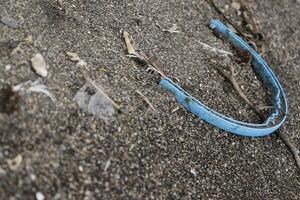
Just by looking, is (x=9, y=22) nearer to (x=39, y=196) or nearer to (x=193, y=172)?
(x=39, y=196)

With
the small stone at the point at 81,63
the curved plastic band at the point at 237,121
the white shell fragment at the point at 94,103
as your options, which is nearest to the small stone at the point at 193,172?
the curved plastic band at the point at 237,121

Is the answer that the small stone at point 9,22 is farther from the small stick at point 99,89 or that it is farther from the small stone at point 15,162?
the small stone at point 15,162

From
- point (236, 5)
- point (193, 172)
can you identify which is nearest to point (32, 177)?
point (193, 172)

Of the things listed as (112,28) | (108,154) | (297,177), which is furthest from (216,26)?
(108,154)

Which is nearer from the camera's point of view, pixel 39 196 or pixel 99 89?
pixel 39 196

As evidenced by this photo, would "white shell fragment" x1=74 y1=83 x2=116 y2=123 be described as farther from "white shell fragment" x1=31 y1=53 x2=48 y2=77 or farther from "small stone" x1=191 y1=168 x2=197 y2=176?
"small stone" x1=191 y1=168 x2=197 y2=176

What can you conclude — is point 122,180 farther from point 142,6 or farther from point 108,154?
point 142,6
